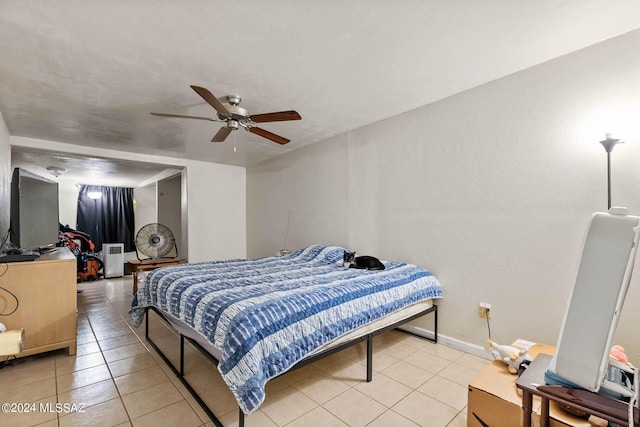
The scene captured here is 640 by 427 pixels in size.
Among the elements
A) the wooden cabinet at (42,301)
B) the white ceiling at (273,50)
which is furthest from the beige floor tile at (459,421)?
the wooden cabinet at (42,301)

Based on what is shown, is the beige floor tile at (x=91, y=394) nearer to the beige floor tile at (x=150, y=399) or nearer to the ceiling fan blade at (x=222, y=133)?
the beige floor tile at (x=150, y=399)

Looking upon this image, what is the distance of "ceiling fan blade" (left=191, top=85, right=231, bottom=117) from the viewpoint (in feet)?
6.32

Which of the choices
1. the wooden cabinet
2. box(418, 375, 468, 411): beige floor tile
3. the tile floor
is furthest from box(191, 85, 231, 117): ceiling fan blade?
box(418, 375, 468, 411): beige floor tile

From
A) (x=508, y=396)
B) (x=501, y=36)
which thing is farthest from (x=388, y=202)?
(x=508, y=396)

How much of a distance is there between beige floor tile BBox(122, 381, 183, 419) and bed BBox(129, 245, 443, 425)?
15 cm

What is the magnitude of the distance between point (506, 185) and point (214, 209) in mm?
4718

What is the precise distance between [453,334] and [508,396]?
1.33m

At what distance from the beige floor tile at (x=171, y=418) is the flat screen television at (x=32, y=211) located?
2363 millimetres

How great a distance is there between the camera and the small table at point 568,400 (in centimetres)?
82

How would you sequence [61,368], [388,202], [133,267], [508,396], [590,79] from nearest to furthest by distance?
[508,396] → [590,79] → [61,368] → [388,202] → [133,267]

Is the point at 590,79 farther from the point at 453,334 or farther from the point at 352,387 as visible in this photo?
the point at 352,387

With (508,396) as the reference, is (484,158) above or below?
above

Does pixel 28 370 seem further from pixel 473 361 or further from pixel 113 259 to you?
pixel 113 259

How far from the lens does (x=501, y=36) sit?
1937 mm
